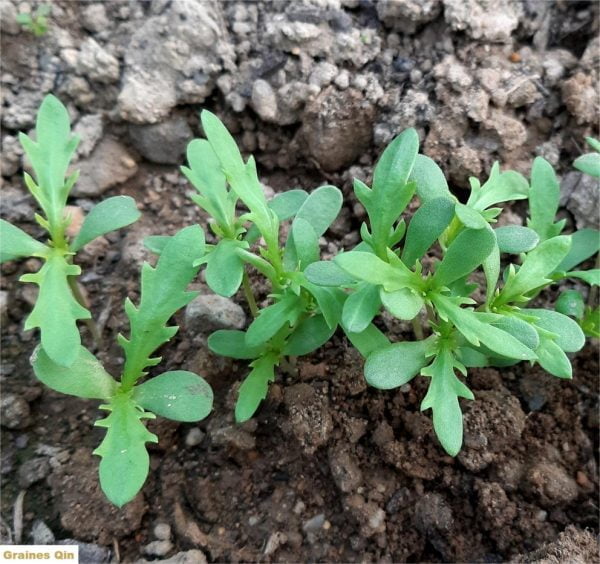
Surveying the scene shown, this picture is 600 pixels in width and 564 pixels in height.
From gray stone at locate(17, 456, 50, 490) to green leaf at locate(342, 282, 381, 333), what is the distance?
1030 mm

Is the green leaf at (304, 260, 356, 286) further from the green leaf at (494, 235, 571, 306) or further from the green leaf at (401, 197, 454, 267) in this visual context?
the green leaf at (494, 235, 571, 306)

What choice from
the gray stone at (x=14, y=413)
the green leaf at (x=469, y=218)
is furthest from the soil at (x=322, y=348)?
the green leaf at (x=469, y=218)

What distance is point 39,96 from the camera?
2.25m

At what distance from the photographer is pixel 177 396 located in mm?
1550

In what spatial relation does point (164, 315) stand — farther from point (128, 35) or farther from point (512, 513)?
point (128, 35)

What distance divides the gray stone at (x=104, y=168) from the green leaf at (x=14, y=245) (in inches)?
19.9

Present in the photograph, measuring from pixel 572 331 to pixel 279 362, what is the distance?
83cm

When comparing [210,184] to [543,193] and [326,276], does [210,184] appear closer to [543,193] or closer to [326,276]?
[326,276]

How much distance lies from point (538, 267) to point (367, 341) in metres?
0.51

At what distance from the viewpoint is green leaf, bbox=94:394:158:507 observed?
1.41 metres

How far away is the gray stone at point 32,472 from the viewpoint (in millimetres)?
1703

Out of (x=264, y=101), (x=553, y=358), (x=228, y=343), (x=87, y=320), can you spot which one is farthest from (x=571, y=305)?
(x=87, y=320)

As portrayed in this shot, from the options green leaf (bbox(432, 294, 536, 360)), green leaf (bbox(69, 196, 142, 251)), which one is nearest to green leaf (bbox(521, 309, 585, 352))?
green leaf (bbox(432, 294, 536, 360))

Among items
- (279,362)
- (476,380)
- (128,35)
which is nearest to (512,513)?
(476,380)
